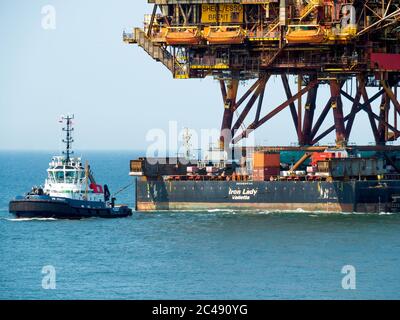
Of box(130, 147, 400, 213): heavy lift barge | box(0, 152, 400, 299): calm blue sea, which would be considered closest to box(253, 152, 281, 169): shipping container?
box(130, 147, 400, 213): heavy lift barge

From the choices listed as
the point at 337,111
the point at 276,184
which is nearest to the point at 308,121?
the point at 337,111

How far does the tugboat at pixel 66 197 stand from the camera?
311ft

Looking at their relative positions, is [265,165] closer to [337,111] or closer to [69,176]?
[337,111]

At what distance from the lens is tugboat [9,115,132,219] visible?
94.9 metres

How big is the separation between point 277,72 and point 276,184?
30.9 feet

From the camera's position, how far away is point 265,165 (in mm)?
102812

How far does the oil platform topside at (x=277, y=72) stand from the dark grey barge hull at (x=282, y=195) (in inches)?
2.8

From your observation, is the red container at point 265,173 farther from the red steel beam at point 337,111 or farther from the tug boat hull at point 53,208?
the tug boat hull at point 53,208

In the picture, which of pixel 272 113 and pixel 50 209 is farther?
pixel 272 113

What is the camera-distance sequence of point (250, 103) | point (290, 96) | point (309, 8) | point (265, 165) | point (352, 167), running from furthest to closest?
point (290, 96) → point (250, 103) → point (265, 165) → point (352, 167) → point (309, 8)
